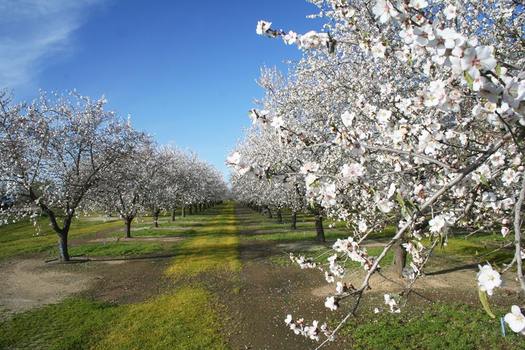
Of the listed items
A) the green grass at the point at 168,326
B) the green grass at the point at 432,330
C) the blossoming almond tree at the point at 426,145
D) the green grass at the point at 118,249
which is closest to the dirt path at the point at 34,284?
the green grass at the point at 118,249

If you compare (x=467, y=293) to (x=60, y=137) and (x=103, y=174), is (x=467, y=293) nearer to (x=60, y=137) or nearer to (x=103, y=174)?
(x=103, y=174)

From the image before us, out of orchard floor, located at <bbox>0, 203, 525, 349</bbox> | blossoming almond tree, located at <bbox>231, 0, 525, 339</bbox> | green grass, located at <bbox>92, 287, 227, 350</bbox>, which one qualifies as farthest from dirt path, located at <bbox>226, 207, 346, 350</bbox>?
blossoming almond tree, located at <bbox>231, 0, 525, 339</bbox>

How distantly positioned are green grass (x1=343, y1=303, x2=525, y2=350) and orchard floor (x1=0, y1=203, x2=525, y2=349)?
0.09 ft

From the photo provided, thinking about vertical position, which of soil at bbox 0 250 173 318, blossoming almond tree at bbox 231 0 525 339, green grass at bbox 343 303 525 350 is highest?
blossoming almond tree at bbox 231 0 525 339

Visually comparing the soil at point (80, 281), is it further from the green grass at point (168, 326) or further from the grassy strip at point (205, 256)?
the green grass at point (168, 326)

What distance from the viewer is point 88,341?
38.3ft

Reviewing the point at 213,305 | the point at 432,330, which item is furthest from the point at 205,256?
the point at 432,330

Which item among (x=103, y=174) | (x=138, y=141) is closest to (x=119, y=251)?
(x=103, y=174)

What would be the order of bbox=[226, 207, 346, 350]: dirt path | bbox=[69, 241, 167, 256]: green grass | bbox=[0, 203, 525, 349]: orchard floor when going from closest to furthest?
bbox=[0, 203, 525, 349]: orchard floor < bbox=[226, 207, 346, 350]: dirt path < bbox=[69, 241, 167, 256]: green grass

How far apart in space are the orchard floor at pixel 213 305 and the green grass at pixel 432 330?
3cm

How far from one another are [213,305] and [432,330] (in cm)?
770

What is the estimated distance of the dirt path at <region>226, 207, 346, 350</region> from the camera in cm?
1120

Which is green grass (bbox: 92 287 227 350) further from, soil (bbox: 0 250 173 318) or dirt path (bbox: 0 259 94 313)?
dirt path (bbox: 0 259 94 313)

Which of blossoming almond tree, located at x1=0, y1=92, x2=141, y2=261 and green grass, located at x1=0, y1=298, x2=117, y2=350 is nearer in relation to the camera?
green grass, located at x1=0, y1=298, x2=117, y2=350
